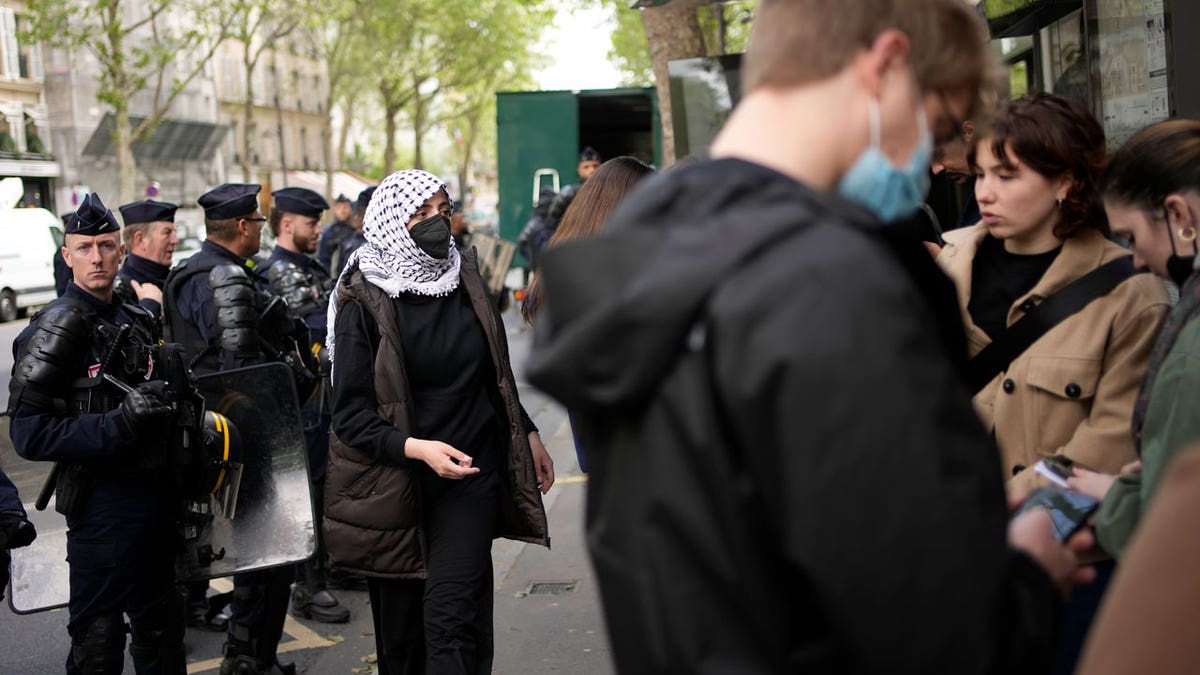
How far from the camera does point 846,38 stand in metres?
1.43

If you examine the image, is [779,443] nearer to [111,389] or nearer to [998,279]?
[998,279]

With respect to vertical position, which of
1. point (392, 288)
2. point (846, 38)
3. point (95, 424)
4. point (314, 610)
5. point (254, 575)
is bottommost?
point (314, 610)

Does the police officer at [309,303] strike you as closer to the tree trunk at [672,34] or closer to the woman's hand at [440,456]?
the woman's hand at [440,456]

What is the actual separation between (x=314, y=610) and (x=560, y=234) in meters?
3.03

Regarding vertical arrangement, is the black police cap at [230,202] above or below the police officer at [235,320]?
above

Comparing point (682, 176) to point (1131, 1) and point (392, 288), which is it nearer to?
point (392, 288)

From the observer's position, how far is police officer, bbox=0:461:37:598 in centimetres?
395

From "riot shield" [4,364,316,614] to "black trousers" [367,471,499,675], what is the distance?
84 centimetres

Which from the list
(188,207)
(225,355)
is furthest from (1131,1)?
(188,207)

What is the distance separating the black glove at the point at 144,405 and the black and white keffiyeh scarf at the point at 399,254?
606 mm

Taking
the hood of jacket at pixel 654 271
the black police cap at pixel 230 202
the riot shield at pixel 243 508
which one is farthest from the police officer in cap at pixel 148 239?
the hood of jacket at pixel 654 271

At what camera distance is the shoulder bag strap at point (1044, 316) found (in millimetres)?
2754

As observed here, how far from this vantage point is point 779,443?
1.28 metres

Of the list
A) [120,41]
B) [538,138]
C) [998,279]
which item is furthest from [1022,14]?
[120,41]
